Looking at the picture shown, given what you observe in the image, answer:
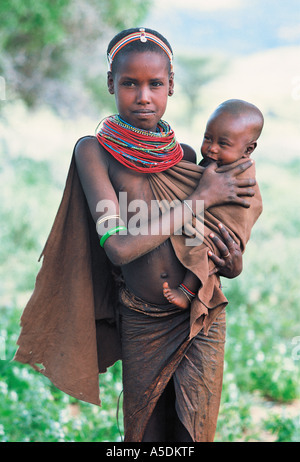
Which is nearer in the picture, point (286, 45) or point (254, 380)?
point (254, 380)

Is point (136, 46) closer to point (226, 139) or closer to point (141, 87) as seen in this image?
point (141, 87)

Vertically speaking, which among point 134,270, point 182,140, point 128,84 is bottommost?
point 134,270

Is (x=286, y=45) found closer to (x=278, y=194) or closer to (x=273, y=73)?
(x=273, y=73)

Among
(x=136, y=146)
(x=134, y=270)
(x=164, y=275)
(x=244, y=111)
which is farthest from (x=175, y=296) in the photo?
(x=244, y=111)

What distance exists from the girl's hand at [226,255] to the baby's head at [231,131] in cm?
28

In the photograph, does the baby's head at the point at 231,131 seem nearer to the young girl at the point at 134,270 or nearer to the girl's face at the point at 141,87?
the young girl at the point at 134,270

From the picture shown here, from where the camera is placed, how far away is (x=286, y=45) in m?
15.1

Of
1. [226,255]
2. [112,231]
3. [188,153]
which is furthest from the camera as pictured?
[188,153]

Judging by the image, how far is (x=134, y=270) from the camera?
2.05 metres

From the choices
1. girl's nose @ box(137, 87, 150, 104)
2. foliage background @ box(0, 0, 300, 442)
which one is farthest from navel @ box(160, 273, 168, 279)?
foliage background @ box(0, 0, 300, 442)

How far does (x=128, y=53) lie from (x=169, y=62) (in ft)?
0.60

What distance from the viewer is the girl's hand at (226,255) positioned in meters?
1.95

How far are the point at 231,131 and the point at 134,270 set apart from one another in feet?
2.17
